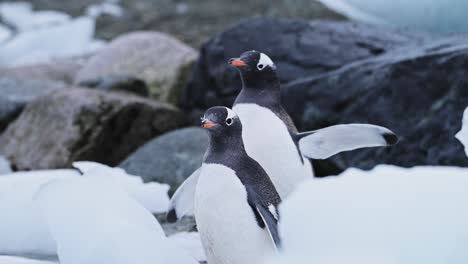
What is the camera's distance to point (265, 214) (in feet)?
6.80

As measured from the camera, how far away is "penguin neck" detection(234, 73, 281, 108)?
9.16 ft

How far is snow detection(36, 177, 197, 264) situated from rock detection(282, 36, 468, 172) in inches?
67.9

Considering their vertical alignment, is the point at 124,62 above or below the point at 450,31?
below

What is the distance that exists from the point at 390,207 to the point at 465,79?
205 centimetres

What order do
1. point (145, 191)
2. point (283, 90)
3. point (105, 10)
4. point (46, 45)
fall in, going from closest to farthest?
point (145, 191)
point (283, 90)
point (46, 45)
point (105, 10)

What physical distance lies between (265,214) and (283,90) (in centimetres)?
236

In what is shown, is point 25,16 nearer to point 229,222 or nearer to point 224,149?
point 224,149

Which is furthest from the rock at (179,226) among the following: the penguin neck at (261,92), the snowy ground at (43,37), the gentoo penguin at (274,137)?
the snowy ground at (43,37)

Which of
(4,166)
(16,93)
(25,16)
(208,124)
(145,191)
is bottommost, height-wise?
(25,16)

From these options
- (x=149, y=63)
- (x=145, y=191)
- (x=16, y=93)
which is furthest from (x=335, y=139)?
(x=149, y=63)

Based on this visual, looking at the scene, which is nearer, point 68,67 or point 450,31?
point 450,31

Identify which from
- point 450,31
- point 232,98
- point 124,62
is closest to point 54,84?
point 124,62

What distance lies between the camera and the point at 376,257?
1.63 m

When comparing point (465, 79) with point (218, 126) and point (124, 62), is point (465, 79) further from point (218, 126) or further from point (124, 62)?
point (124, 62)
